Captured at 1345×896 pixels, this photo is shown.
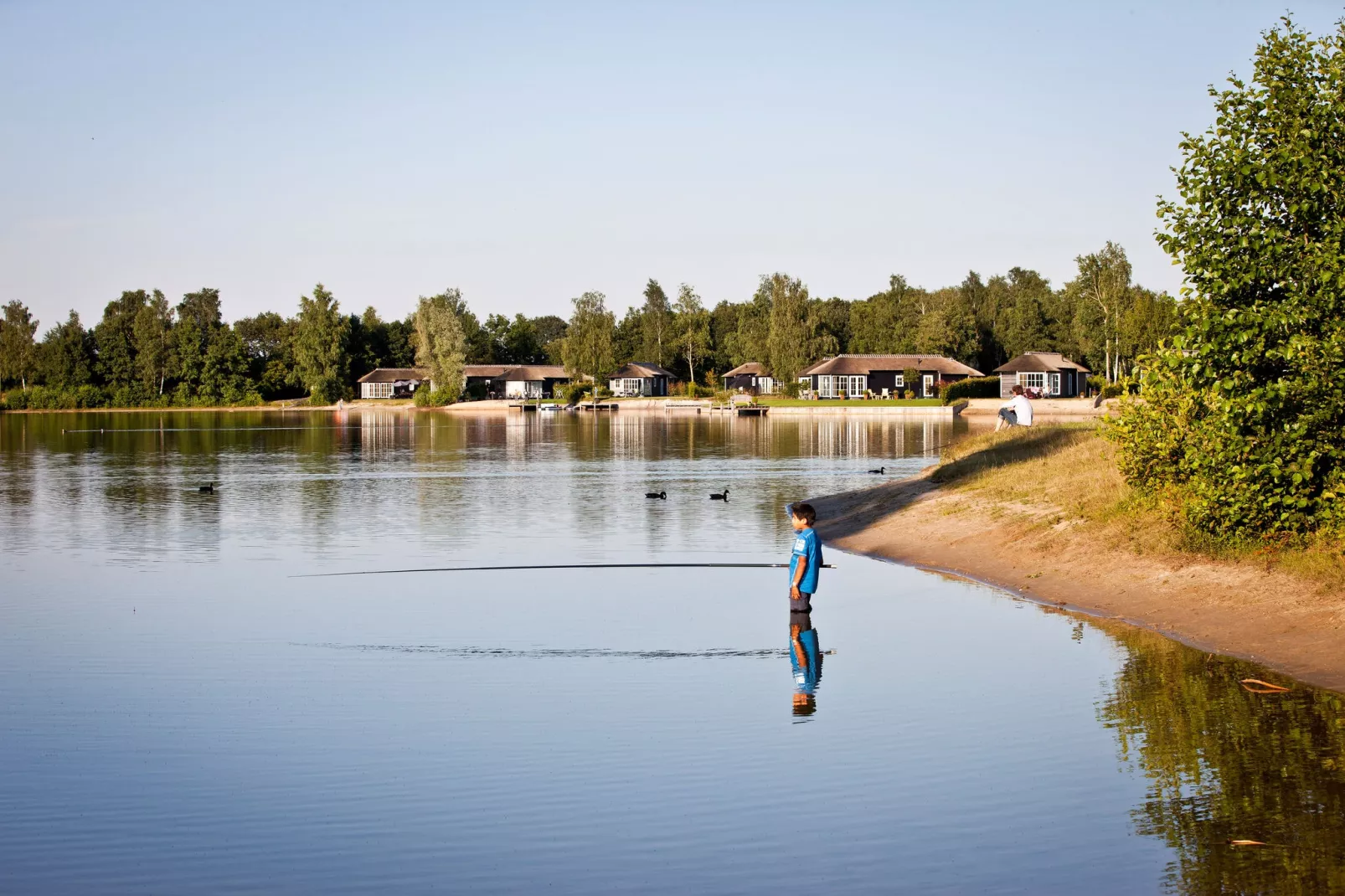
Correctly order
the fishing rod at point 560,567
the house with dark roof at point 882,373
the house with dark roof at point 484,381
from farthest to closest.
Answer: the house with dark roof at point 484,381 → the house with dark roof at point 882,373 → the fishing rod at point 560,567

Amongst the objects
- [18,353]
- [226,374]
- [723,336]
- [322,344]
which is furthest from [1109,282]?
[18,353]

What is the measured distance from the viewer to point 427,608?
73.7 ft

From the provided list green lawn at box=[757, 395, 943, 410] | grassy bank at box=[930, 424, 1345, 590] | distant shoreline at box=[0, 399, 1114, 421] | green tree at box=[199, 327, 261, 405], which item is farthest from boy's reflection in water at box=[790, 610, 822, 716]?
green tree at box=[199, 327, 261, 405]

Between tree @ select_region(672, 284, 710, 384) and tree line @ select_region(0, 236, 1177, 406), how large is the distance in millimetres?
181

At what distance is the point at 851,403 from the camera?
13325 centimetres

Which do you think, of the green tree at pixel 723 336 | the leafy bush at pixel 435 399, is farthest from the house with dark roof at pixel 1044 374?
the leafy bush at pixel 435 399

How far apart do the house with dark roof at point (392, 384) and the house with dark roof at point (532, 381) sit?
12.3 m

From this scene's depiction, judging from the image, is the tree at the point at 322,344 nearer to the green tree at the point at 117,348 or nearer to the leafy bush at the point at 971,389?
the green tree at the point at 117,348

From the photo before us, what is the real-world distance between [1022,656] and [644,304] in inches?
6835

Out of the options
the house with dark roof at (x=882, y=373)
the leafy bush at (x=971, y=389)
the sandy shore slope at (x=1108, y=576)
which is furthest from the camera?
the house with dark roof at (x=882, y=373)

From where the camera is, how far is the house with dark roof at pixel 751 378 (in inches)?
6649

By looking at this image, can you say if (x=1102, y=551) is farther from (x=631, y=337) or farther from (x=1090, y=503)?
(x=631, y=337)

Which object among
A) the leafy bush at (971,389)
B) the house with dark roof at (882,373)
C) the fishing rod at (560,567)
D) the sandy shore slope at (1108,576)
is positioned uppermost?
the house with dark roof at (882,373)

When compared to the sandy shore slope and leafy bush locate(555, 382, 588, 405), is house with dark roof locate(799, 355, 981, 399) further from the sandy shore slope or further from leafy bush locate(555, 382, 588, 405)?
the sandy shore slope
